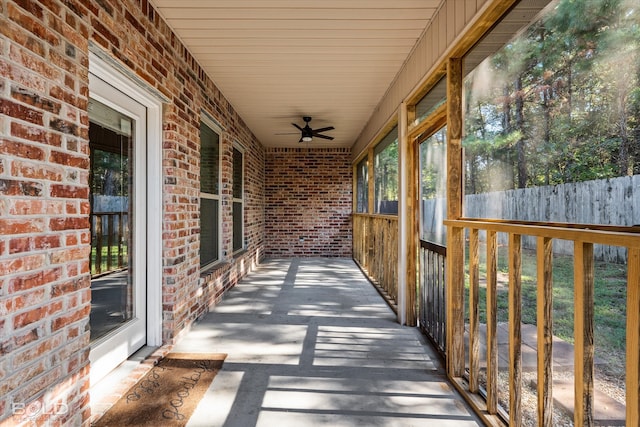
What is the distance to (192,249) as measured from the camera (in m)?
3.27

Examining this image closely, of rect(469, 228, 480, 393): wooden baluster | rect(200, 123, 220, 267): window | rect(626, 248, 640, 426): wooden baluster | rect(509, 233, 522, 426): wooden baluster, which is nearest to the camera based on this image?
rect(626, 248, 640, 426): wooden baluster

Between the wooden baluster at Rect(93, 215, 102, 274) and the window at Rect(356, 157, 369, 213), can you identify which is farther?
the window at Rect(356, 157, 369, 213)

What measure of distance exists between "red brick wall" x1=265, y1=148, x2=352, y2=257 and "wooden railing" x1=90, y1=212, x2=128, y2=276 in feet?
19.0

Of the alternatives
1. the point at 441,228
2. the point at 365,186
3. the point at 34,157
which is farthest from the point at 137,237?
the point at 365,186

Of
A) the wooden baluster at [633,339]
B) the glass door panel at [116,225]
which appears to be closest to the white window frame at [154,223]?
the glass door panel at [116,225]

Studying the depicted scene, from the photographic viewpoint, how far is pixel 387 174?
496cm

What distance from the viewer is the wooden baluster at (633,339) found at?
104 centimetres

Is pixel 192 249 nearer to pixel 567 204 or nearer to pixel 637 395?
pixel 567 204

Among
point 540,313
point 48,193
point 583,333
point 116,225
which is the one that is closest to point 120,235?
point 116,225

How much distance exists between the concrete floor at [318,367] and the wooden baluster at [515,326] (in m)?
0.29

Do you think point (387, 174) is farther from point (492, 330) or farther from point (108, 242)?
point (108, 242)

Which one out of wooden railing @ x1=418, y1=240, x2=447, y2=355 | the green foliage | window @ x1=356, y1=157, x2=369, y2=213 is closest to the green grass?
the green foliage

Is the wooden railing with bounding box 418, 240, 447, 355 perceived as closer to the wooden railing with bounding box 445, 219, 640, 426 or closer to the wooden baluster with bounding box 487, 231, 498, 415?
the wooden railing with bounding box 445, 219, 640, 426

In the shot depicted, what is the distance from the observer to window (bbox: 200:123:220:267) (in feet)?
12.8
